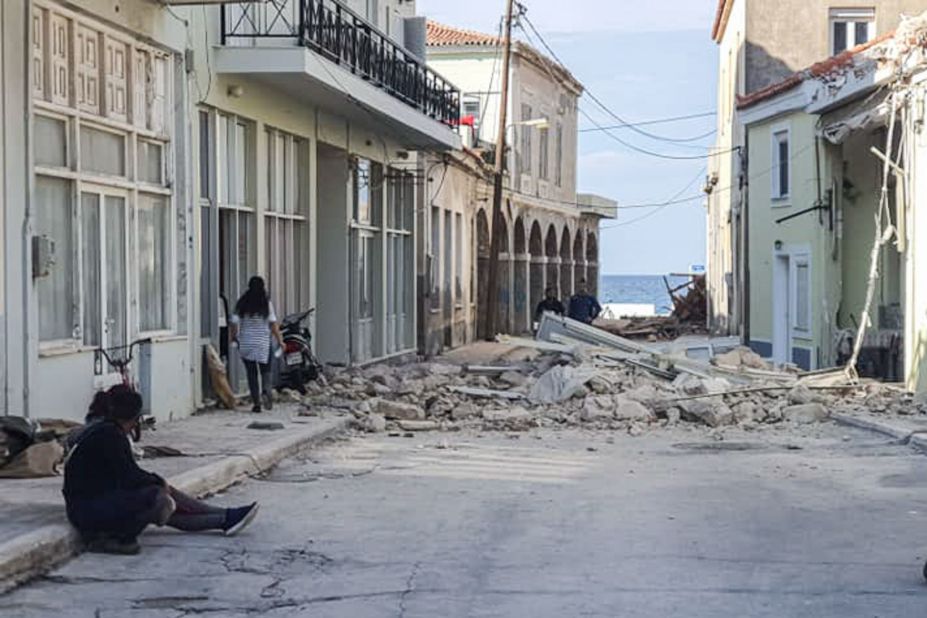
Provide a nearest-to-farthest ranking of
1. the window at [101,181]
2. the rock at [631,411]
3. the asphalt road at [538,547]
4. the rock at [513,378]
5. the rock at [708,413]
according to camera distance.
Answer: the asphalt road at [538,547] → the window at [101,181] → the rock at [708,413] → the rock at [631,411] → the rock at [513,378]

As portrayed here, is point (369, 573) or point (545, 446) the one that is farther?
point (545, 446)

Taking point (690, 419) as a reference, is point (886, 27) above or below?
above

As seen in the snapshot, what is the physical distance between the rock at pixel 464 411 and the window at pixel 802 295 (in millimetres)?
9912

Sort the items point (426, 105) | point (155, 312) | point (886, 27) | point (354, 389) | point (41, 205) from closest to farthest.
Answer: point (41, 205), point (155, 312), point (354, 389), point (426, 105), point (886, 27)

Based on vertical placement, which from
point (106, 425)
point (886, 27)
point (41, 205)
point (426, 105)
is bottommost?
point (106, 425)

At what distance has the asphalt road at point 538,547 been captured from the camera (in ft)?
25.5

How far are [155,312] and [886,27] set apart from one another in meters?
24.4

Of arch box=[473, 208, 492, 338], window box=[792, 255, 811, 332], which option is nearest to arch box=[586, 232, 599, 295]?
arch box=[473, 208, 492, 338]

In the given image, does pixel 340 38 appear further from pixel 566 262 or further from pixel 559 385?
pixel 566 262

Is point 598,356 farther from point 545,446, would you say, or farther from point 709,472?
point 709,472

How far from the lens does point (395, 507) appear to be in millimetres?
11414

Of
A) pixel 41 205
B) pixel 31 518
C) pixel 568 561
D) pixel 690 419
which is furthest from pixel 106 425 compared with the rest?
pixel 690 419

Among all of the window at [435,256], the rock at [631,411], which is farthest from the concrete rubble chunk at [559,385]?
the window at [435,256]

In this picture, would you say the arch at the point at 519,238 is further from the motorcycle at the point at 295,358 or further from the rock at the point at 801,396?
the motorcycle at the point at 295,358
